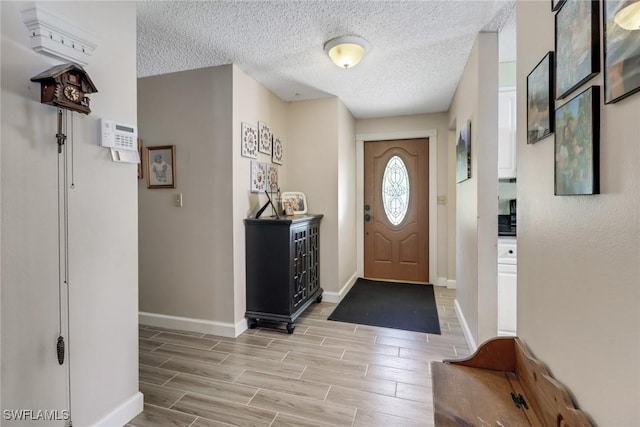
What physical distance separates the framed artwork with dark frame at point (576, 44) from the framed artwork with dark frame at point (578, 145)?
1.8 inches

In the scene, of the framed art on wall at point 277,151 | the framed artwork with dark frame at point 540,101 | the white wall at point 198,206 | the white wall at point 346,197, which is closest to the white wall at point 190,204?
the white wall at point 198,206

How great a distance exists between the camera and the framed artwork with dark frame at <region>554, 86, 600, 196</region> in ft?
2.28

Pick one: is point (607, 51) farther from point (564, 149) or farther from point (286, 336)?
point (286, 336)

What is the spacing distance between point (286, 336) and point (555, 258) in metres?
2.29

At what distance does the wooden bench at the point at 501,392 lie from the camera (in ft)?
2.66

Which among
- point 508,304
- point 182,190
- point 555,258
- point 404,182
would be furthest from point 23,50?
point 404,182

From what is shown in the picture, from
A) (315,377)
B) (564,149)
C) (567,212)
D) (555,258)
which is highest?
(564,149)

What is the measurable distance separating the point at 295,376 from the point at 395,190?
312cm

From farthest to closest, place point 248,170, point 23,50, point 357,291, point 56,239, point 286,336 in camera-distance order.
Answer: point 357,291 → point 248,170 → point 286,336 → point 56,239 → point 23,50

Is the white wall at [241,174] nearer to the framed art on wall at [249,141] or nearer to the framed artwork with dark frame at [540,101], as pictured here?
the framed art on wall at [249,141]

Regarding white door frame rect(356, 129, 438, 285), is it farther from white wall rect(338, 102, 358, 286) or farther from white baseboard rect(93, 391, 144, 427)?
white baseboard rect(93, 391, 144, 427)

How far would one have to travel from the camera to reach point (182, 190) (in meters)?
2.83

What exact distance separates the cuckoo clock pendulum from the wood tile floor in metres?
0.82

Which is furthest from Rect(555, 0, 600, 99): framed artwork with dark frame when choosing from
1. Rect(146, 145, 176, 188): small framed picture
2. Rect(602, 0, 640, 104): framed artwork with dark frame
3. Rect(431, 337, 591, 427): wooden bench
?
Rect(146, 145, 176, 188): small framed picture
